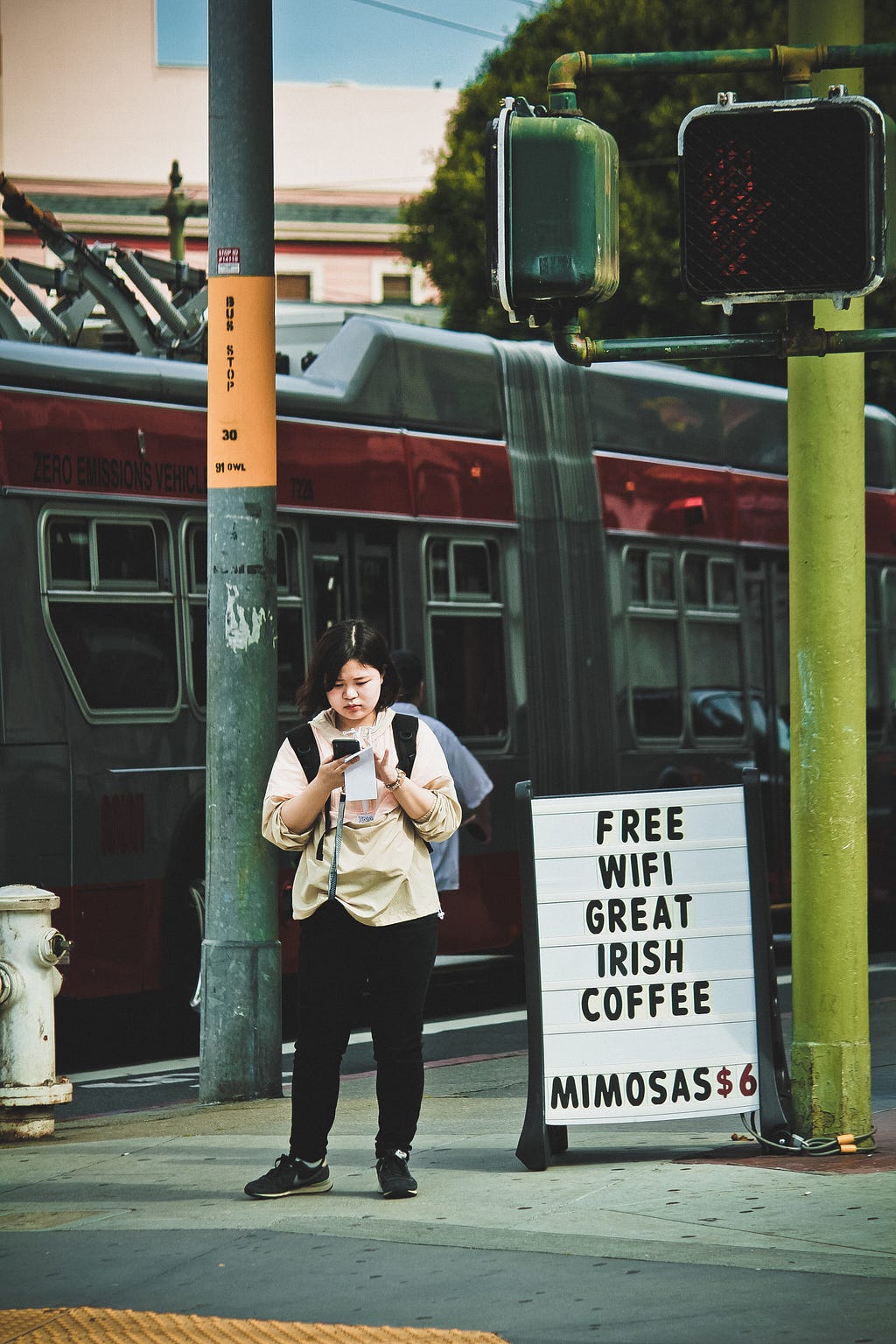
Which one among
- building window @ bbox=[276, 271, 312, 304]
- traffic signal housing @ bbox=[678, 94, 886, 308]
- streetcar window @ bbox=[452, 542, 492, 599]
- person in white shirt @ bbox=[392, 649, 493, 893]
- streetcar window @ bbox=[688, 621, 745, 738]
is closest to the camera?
traffic signal housing @ bbox=[678, 94, 886, 308]

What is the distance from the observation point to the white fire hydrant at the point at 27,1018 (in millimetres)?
8258

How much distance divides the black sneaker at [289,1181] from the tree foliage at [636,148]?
60.9 ft

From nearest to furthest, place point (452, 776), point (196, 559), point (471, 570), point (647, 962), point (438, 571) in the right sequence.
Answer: point (647, 962)
point (452, 776)
point (196, 559)
point (438, 571)
point (471, 570)

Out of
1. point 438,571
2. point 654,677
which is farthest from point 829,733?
point 654,677

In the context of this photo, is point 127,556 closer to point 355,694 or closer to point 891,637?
point 355,694

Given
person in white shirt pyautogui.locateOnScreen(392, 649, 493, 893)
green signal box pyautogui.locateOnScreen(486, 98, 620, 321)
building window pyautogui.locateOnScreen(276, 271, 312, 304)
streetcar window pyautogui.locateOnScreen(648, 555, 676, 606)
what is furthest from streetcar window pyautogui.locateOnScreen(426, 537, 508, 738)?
building window pyautogui.locateOnScreen(276, 271, 312, 304)

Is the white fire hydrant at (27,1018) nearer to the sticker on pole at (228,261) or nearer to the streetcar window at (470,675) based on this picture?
the sticker on pole at (228,261)

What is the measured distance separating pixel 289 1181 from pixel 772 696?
924 cm

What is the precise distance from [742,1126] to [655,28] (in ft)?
70.6

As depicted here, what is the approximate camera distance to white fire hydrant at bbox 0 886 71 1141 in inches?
325

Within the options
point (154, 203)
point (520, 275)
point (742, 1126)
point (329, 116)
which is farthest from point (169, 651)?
point (329, 116)

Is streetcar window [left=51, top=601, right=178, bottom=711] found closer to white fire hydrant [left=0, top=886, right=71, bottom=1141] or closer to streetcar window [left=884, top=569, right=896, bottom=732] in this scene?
white fire hydrant [left=0, top=886, right=71, bottom=1141]

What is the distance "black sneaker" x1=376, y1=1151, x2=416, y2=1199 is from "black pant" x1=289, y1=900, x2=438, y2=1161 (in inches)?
1.2

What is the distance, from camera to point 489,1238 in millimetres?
5871
